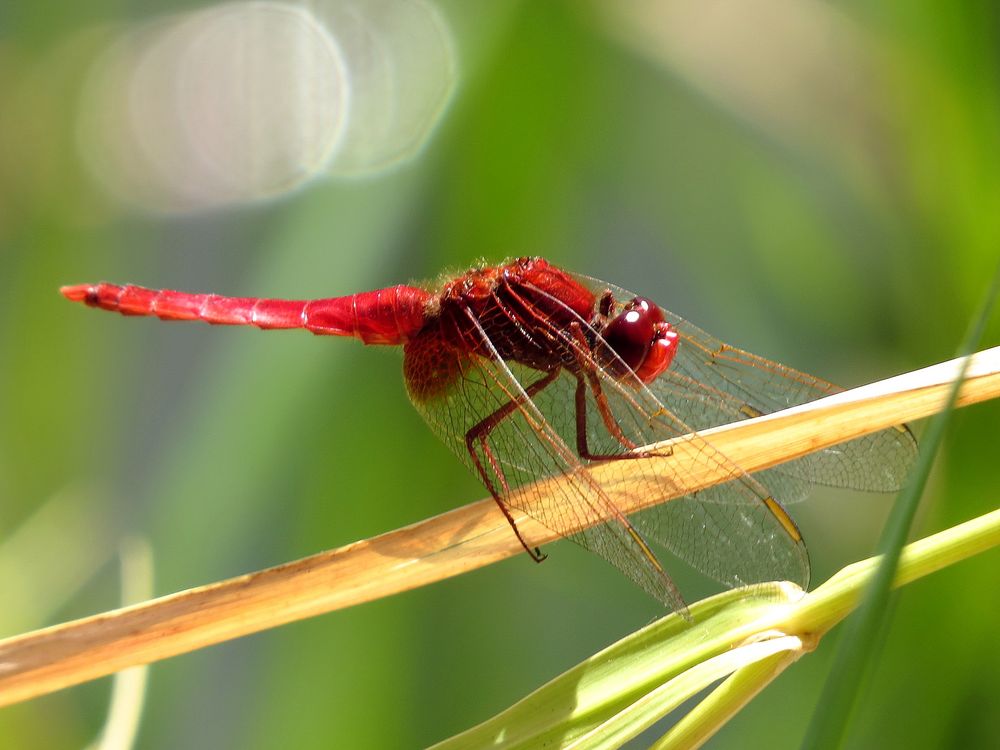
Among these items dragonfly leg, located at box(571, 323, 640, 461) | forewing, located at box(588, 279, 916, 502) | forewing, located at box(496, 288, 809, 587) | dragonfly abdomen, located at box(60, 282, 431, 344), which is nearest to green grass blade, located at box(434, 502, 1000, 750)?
forewing, located at box(496, 288, 809, 587)

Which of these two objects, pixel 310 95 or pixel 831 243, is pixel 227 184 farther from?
pixel 831 243

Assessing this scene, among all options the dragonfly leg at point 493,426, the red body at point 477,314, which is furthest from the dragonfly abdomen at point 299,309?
the dragonfly leg at point 493,426

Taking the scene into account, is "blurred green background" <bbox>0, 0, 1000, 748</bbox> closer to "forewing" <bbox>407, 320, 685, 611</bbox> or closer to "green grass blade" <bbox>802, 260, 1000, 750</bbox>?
"forewing" <bbox>407, 320, 685, 611</bbox>

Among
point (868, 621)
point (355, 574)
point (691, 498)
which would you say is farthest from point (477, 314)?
point (868, 621)

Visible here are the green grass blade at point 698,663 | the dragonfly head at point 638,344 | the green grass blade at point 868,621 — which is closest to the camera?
the green grass blade at point 868,621

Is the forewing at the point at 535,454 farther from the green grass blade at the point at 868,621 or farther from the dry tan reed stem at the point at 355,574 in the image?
the green grass blade at the point at 868,621

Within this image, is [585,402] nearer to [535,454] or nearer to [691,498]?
[535,454]
